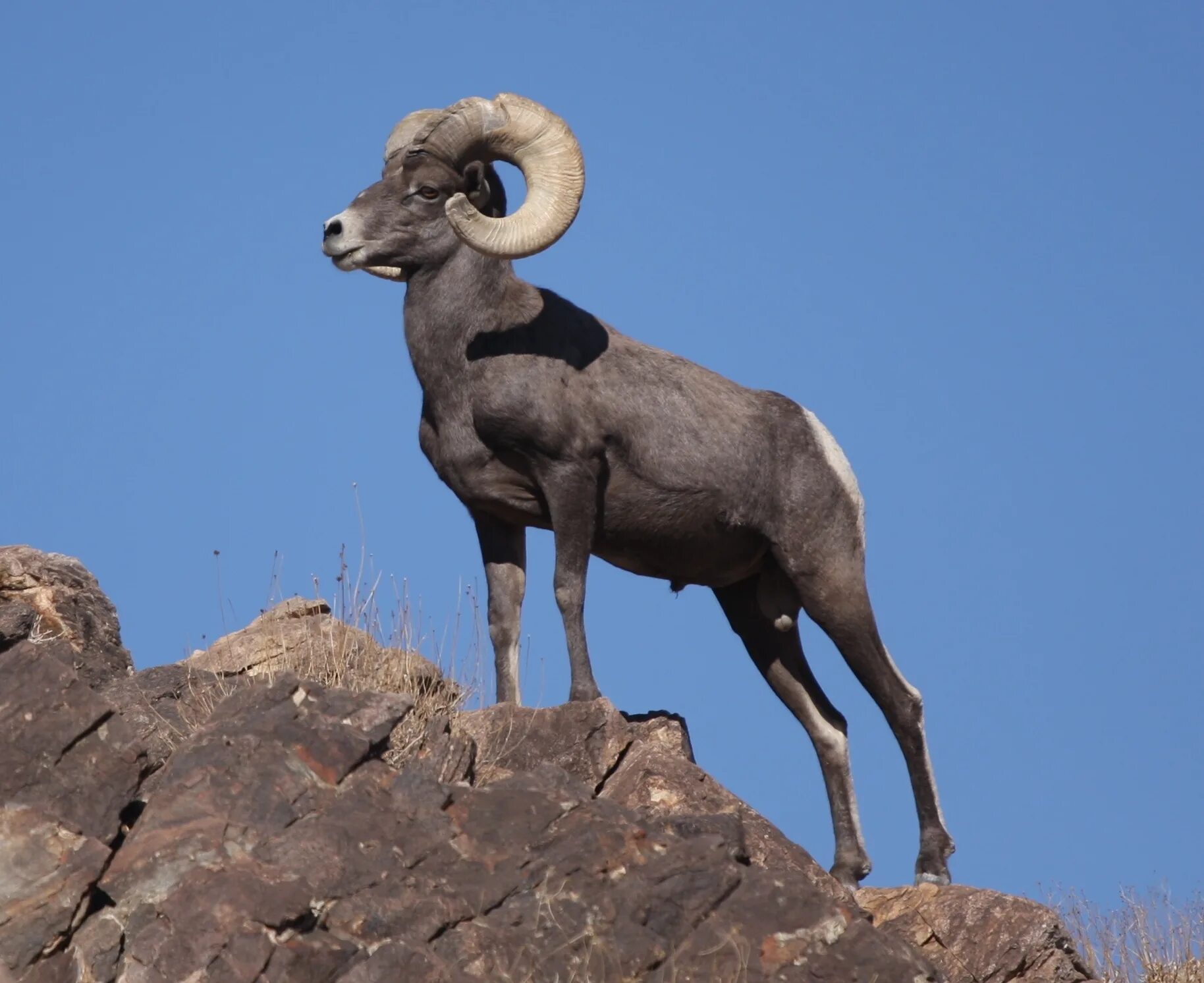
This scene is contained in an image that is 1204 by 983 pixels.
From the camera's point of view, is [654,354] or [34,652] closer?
[34,652]

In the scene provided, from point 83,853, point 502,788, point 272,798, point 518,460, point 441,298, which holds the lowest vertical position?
point 83,853

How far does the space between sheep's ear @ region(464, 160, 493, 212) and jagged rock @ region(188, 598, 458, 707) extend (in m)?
2.52

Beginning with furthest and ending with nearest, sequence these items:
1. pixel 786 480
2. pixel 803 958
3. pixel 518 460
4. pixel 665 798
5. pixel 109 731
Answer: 1. pixel 786 480
2. pixel 518 460
3. pixel 665 798
4. pixel 109 731
5. pixel 803 958

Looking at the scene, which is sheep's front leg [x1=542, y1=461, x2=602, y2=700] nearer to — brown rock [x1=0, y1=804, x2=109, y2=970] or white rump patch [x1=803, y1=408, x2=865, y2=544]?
white rump patch [x1=803, y1=408, x2=865, y2=544]

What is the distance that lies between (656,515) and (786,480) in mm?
886

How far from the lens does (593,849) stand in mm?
7352

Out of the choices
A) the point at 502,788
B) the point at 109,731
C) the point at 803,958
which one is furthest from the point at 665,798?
the point at 109,731

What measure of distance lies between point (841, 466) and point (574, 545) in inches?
76.6

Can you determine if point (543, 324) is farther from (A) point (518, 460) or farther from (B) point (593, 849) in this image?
(B) point (593, 849)

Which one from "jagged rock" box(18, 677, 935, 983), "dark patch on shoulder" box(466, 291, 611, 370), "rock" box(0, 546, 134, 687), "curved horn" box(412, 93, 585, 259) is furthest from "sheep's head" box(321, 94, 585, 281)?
"jagged rock" box(18, 677, 935, 983)

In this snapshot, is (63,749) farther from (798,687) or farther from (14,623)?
(798,687)

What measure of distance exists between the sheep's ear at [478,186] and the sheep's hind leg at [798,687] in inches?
110

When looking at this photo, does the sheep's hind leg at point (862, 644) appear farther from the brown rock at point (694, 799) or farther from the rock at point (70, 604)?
the rock at point (70, 604)

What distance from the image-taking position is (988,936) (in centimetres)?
909
